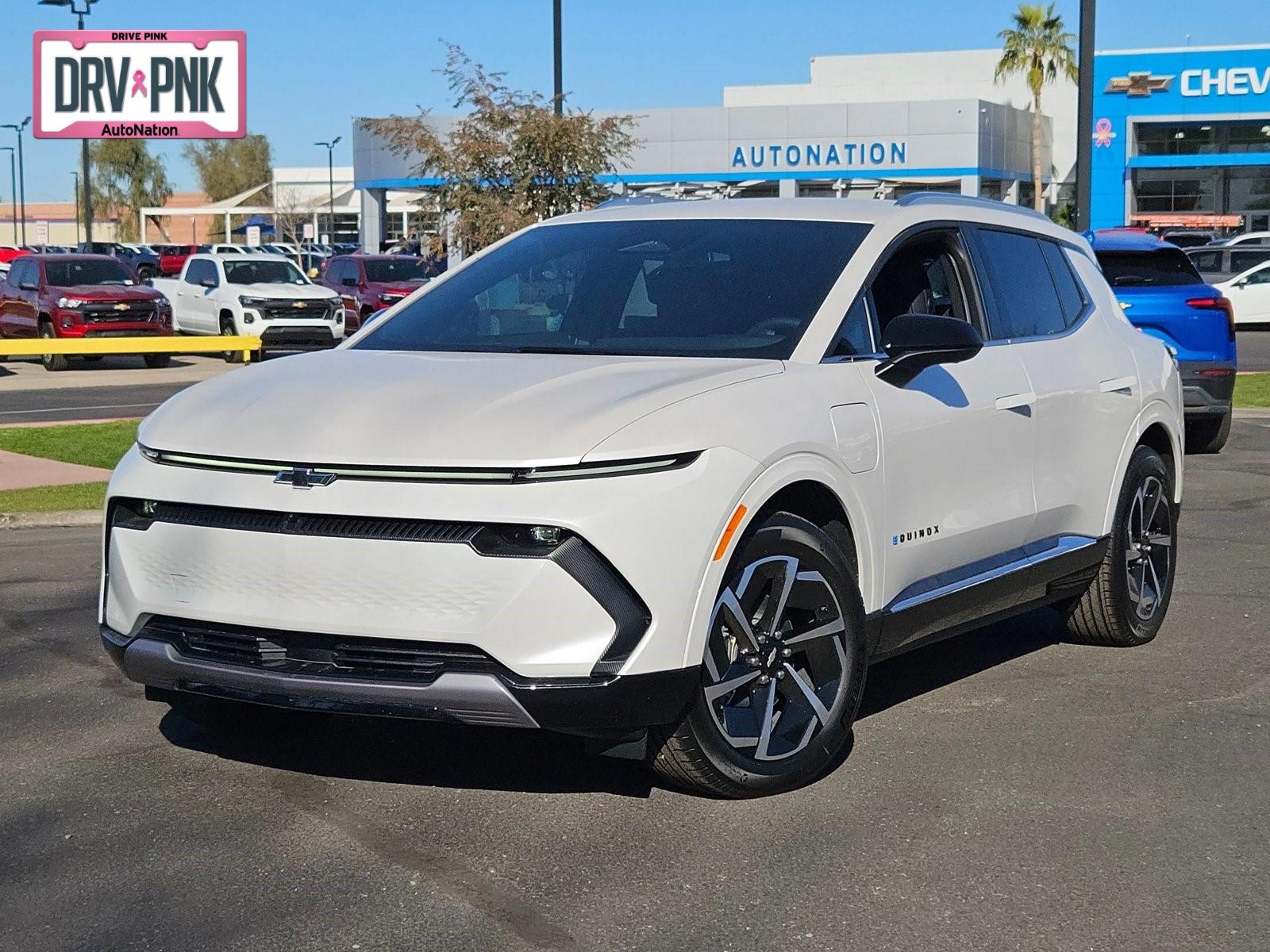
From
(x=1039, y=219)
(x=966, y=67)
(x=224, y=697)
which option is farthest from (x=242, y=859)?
(x=966, y=67)

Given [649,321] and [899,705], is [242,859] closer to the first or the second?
[649,321]

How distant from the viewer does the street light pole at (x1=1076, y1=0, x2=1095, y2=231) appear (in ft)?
59.9

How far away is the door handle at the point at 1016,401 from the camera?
6199 mm

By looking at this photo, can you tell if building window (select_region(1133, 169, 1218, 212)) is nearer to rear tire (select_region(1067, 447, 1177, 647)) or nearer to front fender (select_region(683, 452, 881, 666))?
rear tire (select_region(1067, 447, 1177, 647))

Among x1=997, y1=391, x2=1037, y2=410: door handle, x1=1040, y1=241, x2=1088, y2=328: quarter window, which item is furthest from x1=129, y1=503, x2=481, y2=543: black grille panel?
x1=1040, y1=241, x2=1088, y2=328: quarter window

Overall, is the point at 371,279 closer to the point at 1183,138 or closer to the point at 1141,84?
the point at 1141,84

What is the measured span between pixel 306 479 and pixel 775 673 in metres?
1.47

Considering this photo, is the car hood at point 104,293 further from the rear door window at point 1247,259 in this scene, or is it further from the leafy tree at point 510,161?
the rear door window at point 1247,259

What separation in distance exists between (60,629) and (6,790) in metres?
2.51

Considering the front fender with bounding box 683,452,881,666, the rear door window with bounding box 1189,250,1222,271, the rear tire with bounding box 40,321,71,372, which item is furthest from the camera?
the rear door window with bounding box 1189,250,1222,271

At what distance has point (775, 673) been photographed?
509cm

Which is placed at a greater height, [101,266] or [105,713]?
[101,266]

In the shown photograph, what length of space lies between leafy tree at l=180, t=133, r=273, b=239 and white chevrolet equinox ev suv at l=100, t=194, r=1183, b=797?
12721 centimetres

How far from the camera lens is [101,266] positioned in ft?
98.7
